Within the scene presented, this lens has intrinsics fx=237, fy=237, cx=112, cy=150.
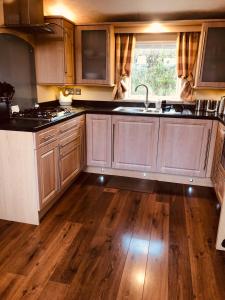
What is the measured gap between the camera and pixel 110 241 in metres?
2.10

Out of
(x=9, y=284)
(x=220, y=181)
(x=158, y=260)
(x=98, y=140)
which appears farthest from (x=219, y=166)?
(x=9, y=284)

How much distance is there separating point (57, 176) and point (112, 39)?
2063 millimetres

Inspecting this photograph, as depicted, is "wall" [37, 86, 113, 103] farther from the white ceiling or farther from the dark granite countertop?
the white ceiling

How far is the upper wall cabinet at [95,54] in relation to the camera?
3.27m

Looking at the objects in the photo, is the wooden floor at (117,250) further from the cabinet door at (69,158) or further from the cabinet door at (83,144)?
the cabinet door at (83,144)

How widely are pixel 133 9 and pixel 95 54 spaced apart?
0.77m

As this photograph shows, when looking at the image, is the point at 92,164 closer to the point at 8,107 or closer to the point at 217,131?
the point at 8,107

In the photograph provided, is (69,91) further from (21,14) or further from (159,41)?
(159,41)

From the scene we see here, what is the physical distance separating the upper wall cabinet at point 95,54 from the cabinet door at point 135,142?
71cm

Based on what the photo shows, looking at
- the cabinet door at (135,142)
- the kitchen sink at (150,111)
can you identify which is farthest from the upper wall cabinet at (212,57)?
A: the cabinet door at (135,142)

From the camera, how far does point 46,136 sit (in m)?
2.27

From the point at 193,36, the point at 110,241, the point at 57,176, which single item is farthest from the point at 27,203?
the point at 193,36

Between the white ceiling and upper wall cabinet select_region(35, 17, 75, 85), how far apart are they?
18 cm

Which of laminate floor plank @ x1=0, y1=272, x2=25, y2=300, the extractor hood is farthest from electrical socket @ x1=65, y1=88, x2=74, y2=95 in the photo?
laminate floor plank @ x1=0, y1=272, x2=25, y2=300
